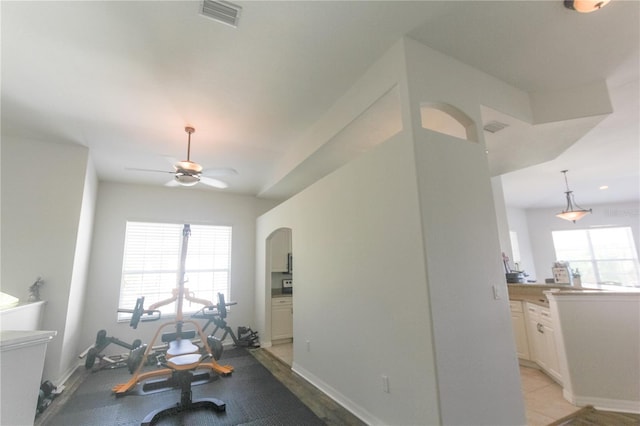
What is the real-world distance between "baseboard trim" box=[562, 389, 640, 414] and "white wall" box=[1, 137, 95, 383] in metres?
5.96

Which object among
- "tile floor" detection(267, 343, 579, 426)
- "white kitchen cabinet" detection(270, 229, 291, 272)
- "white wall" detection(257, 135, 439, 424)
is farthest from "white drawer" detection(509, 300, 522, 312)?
"white kitchen cabinet" detection(270, 229, 291, 272)

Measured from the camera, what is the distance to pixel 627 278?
8.03 metres

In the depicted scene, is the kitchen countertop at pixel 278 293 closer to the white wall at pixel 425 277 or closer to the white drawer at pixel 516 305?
the white wall at pixel 425 277

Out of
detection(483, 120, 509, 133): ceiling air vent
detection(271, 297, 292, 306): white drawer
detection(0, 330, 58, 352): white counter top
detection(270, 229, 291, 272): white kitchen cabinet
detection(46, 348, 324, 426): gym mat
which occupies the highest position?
detection(483, 120, 509, 133): ceiling air vent

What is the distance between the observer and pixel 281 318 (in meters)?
5.75

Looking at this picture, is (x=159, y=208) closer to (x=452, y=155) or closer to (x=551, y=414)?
(x=452, y=155)

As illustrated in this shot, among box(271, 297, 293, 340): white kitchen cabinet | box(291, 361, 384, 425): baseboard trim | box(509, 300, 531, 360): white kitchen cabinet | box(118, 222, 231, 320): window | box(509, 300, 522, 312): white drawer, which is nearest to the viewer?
box(291, 361, 384, 425): baseboard trim

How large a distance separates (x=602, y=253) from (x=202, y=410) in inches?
430

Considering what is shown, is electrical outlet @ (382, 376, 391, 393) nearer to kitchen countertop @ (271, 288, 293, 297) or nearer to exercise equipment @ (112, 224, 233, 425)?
exercise equipment @ (112, 224, 233, 425)

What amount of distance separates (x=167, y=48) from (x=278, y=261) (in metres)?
4.55

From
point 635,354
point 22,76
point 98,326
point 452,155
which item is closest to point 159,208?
point 98,326

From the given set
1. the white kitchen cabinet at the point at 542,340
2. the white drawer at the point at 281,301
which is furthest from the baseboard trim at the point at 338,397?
the white kitchen cabinet at the point at 542,340

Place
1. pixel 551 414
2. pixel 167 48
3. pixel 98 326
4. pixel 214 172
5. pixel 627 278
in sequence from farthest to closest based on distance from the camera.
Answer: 1. pixel 627 278
2. pixel 98 326
3. pixel 214 172
4. pixel 551 414
5. pixel 167 48

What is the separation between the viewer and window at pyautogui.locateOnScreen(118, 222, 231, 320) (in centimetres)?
546
